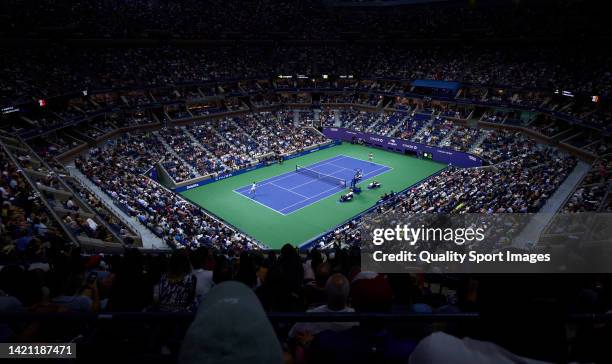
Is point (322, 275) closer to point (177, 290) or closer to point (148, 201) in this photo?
point (177, 290)

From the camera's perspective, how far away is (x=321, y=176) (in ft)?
134

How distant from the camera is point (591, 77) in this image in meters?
41.9

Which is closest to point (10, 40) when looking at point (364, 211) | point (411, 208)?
point (364, 211)

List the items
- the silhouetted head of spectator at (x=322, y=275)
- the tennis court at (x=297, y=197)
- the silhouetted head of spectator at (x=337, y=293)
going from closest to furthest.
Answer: the silhouetted head of spectator at (x=337, y=293), the silhouetted head of spectator at (x=322, y=275), the tennis court at (x=297, y=197)

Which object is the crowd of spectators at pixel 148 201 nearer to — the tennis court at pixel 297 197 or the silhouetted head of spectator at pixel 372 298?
the tennis court at pixel 297 197

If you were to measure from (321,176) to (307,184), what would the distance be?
2578 millimetres

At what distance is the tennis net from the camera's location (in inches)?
1536

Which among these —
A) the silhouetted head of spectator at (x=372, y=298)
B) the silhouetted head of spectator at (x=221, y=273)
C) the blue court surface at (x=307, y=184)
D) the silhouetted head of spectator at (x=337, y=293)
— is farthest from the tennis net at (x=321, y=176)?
the silhouetted head of spectator at (x=372, y=298)

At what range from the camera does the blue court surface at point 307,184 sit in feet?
115

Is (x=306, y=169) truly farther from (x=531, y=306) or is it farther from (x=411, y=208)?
(x=531, y=306)

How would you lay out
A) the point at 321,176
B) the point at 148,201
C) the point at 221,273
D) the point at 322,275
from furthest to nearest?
the point at 321,176, the point at 148,201, the point at 322,275, the point at 221,273

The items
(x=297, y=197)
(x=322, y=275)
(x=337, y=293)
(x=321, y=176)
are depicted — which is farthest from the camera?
(x=321, y=176)

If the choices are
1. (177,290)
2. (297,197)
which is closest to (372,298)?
(177,290)

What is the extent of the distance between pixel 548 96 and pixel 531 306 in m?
52.2
